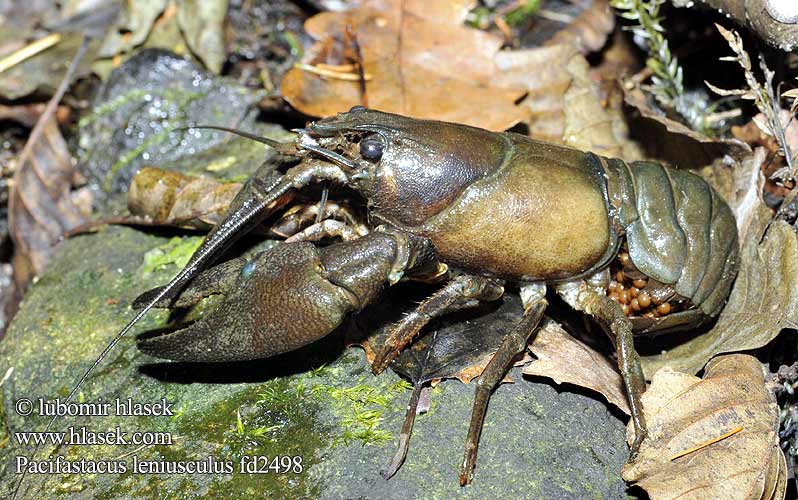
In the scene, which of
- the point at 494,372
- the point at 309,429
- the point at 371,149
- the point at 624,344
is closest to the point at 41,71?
the point at 371,149

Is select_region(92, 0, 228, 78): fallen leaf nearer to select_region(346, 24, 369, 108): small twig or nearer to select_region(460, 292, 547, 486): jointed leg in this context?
select_region(346, 24, 369, 108): small twig

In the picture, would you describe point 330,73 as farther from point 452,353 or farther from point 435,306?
point 452,353

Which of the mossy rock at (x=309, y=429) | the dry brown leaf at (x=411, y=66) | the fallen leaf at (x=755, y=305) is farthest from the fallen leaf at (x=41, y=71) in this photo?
the fallen leaf at (x=755, y=305)

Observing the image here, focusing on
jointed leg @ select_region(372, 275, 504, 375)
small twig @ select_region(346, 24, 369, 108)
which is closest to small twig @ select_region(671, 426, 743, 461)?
jointed leg @ select_region(372, 275, 504, 375)

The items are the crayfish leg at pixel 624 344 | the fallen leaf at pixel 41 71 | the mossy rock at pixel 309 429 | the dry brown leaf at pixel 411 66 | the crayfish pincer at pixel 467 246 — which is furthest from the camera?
the fallen leaf at pixel 41 71

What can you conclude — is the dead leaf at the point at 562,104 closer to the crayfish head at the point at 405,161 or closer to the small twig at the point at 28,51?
the crayfish head at the point at 405,161

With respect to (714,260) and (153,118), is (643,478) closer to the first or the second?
(714,260)

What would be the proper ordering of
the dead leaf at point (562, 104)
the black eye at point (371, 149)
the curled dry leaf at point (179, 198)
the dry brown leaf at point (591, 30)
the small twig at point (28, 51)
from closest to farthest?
1. the black eye at point (371, 149)
2. the curled dry leaf at point (179, 198)
3. the dead leaf at point (562, 104)
4. the dry brown leaf at point (591, 30)
5. the small twig at point (28, 51)
